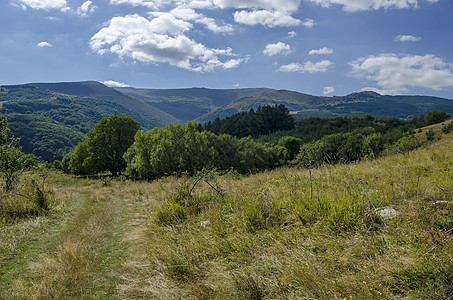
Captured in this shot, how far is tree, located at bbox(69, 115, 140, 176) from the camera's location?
45.1m

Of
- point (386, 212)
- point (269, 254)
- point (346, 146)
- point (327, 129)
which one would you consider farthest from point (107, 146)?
point (327, 129)

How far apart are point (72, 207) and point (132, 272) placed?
32.3ft

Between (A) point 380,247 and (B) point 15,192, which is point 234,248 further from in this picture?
(B) point 15,192

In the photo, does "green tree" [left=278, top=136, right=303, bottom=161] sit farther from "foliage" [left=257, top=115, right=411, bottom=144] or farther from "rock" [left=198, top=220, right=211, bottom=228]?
"rock" [left=198, top=220, right=211, bottom=228]

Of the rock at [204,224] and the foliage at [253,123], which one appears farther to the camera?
the foliage at [253,123]

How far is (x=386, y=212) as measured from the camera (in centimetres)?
420

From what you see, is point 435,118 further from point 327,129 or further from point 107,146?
point 107,146

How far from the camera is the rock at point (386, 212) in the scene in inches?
159

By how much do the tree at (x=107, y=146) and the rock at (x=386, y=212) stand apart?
46.5 meters

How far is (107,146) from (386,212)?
165 ft

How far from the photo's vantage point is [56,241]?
6.75 meters

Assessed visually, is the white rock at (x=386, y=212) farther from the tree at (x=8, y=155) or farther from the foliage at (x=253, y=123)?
the foliage at (x=253, y=123)

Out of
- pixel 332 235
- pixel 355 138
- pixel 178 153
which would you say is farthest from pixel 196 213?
pixel 355 138

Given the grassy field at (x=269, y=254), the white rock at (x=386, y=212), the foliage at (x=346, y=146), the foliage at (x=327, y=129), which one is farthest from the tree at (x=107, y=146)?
the foliage at (x=327, y=129)
